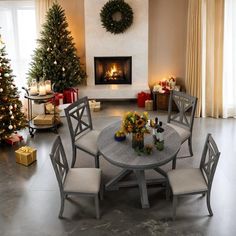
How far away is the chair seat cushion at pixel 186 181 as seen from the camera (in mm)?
3703

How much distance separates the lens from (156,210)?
3.97 meters

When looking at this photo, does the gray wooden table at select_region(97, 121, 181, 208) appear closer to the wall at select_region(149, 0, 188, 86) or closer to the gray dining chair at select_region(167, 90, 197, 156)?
the gray dining chair at select_region(167, 90, 197, 156)

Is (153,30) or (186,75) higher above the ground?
(153,30)

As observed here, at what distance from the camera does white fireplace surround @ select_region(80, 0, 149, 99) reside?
745 centimetres

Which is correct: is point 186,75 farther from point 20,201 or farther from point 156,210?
point 20,201

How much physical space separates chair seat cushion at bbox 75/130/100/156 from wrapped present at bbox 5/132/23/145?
4.93 feet

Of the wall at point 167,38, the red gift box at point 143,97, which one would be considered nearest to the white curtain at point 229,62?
the wall at point 167,38

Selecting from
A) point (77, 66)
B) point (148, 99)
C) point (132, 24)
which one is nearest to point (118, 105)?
point (148, 99)

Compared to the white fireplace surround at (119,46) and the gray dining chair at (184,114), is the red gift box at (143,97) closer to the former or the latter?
the white fireplace surround at (119,46)

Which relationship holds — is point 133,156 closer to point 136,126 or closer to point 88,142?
point 136,126

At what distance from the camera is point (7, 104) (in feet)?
18.1

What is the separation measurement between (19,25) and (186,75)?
3918 millimetres

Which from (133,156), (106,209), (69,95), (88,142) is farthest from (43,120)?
(133,156)

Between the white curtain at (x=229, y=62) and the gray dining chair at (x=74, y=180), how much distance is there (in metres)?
3.90
